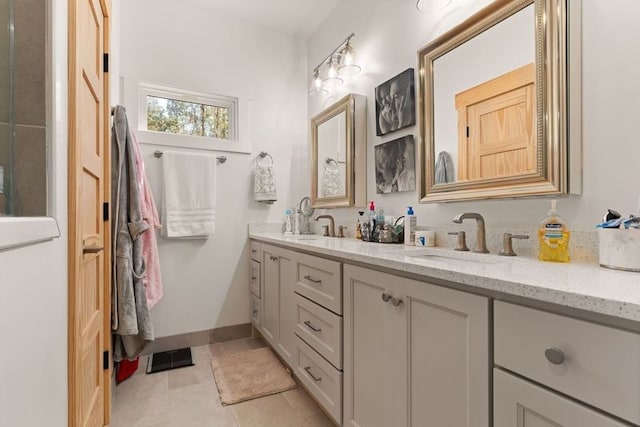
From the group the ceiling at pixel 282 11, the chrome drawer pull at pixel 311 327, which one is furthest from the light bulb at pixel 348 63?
the chrome drawer pull at pixel 311 327

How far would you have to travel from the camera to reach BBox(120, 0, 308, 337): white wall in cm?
236

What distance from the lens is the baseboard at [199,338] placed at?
2334 millimetres

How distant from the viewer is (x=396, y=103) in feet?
6.06

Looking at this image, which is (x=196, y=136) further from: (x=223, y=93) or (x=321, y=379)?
(x=321, y=379)

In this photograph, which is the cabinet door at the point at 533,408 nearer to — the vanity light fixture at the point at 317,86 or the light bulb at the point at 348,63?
the light bulb at the point at 348,63

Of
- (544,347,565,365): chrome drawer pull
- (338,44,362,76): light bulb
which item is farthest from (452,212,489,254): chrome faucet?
(338,44,362,76): light bulb

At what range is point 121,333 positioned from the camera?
5.31 ft

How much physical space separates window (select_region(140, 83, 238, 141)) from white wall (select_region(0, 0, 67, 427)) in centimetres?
167

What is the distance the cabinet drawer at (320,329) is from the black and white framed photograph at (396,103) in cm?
113

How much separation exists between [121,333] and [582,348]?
74.2 inches

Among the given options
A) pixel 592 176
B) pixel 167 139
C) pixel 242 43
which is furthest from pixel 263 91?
pixel 592 176

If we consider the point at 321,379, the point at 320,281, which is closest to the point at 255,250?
the point at 320,281

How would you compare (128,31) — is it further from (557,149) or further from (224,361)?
(557,149)

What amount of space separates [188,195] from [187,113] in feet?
2.37
